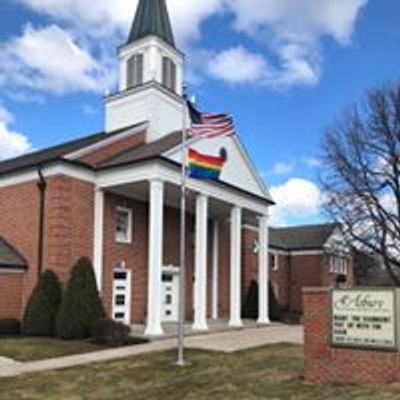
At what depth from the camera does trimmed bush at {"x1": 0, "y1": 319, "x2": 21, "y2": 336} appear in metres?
25.8

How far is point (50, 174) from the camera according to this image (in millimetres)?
27688

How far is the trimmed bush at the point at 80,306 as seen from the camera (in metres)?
24.4

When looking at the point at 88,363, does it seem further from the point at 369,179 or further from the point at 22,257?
the point at 369,179

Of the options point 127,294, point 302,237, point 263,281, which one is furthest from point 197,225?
point 302,237

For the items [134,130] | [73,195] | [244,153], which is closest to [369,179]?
[244,153]

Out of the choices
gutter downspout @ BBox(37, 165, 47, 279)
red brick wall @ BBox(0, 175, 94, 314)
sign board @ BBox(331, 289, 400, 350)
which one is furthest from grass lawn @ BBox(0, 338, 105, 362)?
sign board @ BBox(331, 289, 400, 350)

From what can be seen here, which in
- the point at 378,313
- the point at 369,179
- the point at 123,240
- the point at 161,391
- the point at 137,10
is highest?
the point at 137,10

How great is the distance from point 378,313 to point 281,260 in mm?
41345

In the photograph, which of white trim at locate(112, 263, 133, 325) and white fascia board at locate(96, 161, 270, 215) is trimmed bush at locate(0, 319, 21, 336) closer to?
white trim at locate(112, 263, 133, 325)

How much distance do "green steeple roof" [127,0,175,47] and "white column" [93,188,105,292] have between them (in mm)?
10534

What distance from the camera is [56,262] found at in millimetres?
26641

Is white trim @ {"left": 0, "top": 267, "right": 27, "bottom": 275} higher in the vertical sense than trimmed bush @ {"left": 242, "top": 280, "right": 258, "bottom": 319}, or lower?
higher

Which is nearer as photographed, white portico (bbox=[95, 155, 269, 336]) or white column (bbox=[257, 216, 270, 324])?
white portico (bbox=[95, 155, 269, 336])

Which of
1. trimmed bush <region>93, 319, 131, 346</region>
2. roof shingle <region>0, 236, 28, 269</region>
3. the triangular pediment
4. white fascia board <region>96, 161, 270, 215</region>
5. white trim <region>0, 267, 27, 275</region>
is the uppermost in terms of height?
the triangular pediment
